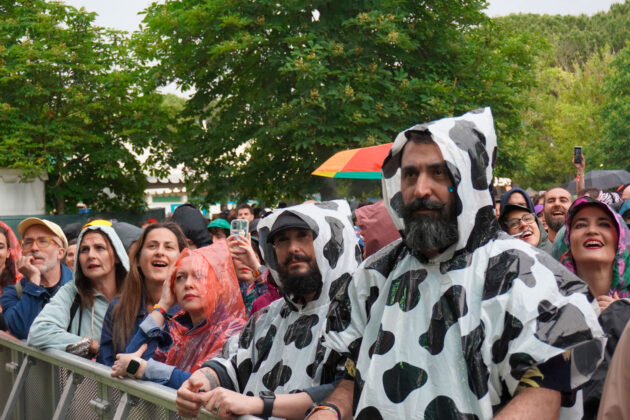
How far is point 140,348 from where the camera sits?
4074mm

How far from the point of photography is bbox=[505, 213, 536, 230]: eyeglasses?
5672 mm

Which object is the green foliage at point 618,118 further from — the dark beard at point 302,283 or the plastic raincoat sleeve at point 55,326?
the dark beard at point 302,283

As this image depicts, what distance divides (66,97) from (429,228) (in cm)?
1887

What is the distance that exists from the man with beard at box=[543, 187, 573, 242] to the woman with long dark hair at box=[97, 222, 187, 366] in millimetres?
3967

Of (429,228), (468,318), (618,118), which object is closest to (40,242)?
(429,228)

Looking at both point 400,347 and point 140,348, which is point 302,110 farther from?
point 400,347

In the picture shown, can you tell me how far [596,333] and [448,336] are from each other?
1.31 ft

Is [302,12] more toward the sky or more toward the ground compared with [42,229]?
more toward the sky

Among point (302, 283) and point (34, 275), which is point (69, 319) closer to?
point (34, 275)

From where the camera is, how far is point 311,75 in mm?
14633

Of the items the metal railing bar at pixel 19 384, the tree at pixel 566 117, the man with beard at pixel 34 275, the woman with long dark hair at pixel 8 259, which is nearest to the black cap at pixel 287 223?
the metal railing bar at pixel 19 384

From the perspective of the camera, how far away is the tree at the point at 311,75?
1509cm

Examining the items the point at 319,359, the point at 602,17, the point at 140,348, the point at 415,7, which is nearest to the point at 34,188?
the point at 415,7

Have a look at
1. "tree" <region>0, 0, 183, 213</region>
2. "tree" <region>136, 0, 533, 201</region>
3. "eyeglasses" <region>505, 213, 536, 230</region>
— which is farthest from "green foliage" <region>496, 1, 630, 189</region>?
"eyeglasses" <region>505, 213, 536, 230</region>
